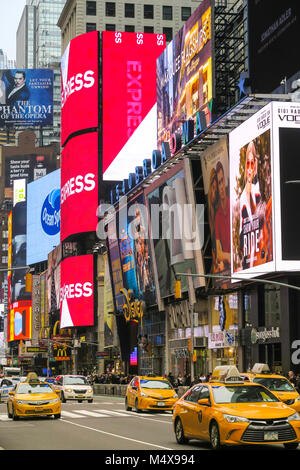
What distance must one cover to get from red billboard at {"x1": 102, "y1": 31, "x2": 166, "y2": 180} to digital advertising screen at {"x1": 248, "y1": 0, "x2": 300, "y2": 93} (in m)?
41.3

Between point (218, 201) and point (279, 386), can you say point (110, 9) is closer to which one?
point (218, 201)

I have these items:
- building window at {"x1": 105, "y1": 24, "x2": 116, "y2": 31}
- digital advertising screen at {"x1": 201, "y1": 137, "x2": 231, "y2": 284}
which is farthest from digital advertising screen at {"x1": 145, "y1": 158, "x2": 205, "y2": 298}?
building window at {"x1": 105, "y1": 24, "x2": 116, "y2": 31}

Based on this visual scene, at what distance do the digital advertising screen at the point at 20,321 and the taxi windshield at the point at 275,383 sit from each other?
431ft

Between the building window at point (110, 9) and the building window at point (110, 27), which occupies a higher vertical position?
the building window at point (110, 9)

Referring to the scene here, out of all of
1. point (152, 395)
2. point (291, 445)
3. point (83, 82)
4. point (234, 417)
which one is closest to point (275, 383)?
point (152, 395)

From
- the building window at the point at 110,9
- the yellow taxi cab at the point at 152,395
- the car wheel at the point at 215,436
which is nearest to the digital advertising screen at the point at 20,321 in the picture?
the building window at the point at 110,9

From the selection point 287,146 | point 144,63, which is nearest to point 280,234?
point 287,146

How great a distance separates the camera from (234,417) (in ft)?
59.1

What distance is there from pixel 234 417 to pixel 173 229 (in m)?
47.5

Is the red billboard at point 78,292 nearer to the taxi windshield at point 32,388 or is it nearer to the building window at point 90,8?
the building window at point 90,8

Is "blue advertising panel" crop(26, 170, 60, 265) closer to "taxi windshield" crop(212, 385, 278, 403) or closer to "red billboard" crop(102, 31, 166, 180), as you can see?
"red billboard" crop(102, 31, 166, 180)

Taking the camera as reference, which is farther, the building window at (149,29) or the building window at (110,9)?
the building window at (110,9)

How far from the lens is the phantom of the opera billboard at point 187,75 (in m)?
65.5
